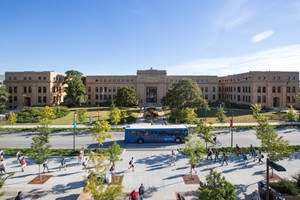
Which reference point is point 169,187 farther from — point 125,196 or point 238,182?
point 238,182

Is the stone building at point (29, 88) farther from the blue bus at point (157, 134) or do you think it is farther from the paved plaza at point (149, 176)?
the blue bus at point (157, 134)

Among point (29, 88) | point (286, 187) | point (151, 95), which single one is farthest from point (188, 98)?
point (29, 88)

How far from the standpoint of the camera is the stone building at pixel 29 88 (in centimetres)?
7106

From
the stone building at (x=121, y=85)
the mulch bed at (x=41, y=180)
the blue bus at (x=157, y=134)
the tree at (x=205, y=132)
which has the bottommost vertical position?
the mulch bed at (x=41, y=180)

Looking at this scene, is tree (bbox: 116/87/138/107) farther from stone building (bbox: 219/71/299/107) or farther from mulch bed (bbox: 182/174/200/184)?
mulch bed (bbox: 182/174/200/184)

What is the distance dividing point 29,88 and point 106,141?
192 ft

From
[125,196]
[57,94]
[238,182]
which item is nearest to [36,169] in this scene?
[125,196]

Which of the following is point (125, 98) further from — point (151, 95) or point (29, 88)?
point (29, 88)

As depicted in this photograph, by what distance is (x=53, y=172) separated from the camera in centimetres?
1859

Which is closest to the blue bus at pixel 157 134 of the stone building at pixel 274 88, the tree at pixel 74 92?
the tree at pixel 74 92

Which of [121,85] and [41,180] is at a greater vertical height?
[121,85]

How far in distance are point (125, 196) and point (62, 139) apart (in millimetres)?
21641

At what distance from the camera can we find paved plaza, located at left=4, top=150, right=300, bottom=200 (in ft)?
48.6

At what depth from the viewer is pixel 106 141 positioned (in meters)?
30.4
